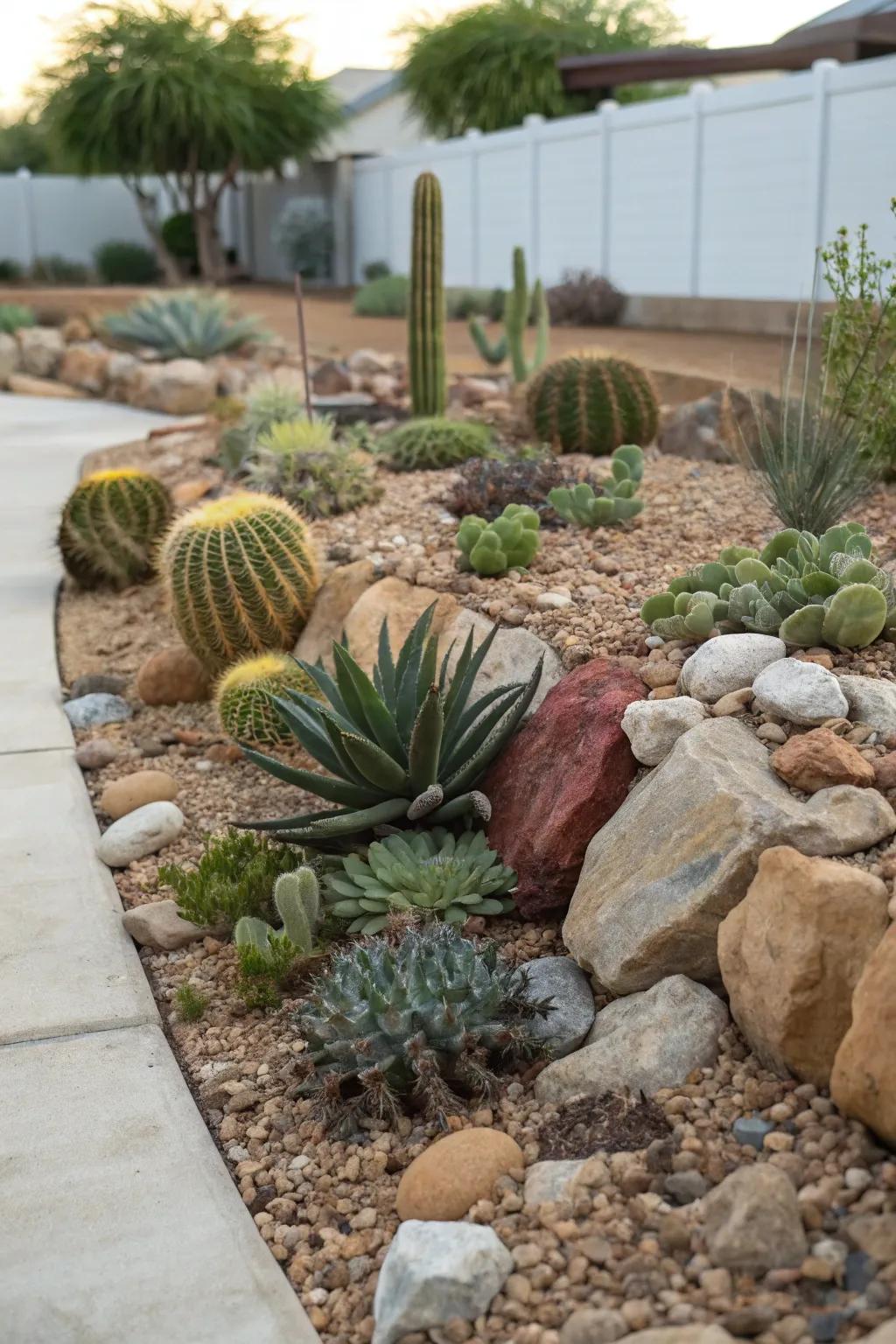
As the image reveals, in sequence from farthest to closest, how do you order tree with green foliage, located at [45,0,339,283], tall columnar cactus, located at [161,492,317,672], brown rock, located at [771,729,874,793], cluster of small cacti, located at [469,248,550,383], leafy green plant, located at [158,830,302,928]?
tree with green foliage, located at [45,0,339,283], cluster of small cacti, located at [469,248,550,383], tall columnar cactus, located at [161,492,317,672], leafy green plant, located at [158,830,302,928], brown rock, located at [771,729,874,793]

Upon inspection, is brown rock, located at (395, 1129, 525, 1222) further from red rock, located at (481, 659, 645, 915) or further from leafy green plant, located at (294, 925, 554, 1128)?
red rock, located at (481, 659, 645, 915)

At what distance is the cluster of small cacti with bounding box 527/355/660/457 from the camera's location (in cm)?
819

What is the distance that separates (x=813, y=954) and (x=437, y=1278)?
1053 mm

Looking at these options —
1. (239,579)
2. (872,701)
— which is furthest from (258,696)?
(872,701)

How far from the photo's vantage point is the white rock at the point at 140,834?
4980 mm

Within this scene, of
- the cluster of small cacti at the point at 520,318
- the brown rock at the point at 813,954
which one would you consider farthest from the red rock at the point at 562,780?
the cluster of small cacti at the point at 520,318

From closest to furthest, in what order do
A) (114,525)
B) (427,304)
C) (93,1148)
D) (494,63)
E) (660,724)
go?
(93,1148) → (660,724) → (114,525) → (427,304) → (494,63)

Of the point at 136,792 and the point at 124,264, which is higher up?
the point at 124,264

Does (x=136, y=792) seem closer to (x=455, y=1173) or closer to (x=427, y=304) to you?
(x=455, y=1173)

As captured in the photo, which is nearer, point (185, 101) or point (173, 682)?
point (173, 682)

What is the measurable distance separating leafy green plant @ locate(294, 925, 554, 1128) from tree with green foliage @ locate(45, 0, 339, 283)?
3026cm

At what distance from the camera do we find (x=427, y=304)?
9.20 m

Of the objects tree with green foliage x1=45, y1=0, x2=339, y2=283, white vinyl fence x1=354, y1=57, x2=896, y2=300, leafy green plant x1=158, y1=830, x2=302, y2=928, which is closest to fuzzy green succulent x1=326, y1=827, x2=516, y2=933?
leafy green plant x1=158, y1=830, x2=302, y2=928

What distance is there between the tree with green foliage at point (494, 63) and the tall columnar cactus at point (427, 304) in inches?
1155
